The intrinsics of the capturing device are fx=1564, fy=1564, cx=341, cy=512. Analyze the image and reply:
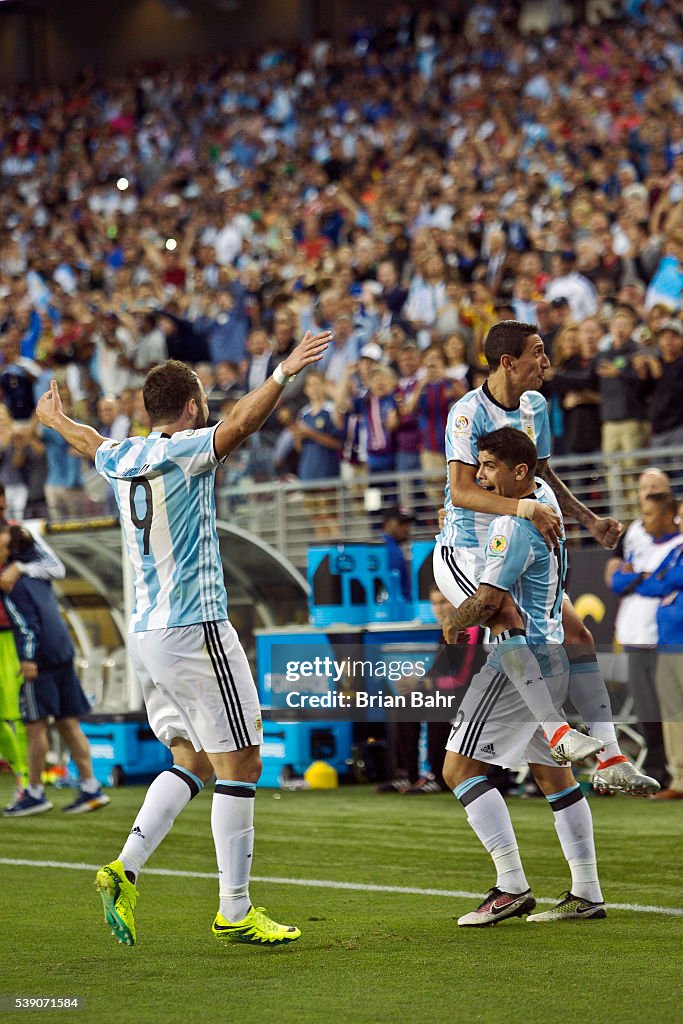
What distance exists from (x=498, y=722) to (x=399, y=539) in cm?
657

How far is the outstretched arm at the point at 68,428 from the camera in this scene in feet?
20.8

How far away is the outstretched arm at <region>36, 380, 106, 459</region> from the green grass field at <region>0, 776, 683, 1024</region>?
6.49 feet

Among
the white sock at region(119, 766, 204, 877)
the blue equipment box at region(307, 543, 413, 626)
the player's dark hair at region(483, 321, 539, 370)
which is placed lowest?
the white sock at region(119, 766, 204, 877)

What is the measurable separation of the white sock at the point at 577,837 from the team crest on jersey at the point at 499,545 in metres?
1.05

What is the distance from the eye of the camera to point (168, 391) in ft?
19.5

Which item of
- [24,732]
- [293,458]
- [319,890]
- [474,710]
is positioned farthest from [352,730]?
[474,710]

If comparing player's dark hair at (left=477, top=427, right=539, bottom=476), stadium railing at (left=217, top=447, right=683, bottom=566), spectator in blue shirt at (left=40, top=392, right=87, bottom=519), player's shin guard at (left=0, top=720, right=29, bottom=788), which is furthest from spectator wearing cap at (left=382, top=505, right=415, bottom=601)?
player's dark hair at (left=477, top=427, right=539, bottom=476)

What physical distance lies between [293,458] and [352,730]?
155 inches

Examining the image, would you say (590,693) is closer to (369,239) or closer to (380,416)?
(380,416)

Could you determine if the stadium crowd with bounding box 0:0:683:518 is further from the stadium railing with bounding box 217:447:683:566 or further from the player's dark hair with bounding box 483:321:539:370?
the player's dark hair with bounding box 483:321:539:370

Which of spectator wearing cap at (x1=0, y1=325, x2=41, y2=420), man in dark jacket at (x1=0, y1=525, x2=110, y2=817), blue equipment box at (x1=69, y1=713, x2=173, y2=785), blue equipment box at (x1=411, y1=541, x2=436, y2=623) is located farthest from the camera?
spectator wearing cap at (x1=0, y1=325, x2=41, y2=420)

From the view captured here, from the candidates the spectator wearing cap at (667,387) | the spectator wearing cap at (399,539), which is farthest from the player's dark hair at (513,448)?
the spectator wearing cap at (667,387)

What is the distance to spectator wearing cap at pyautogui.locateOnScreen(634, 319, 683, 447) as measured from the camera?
12.6 m

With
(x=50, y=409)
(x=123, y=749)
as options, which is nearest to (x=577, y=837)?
(x=50, y=409)
